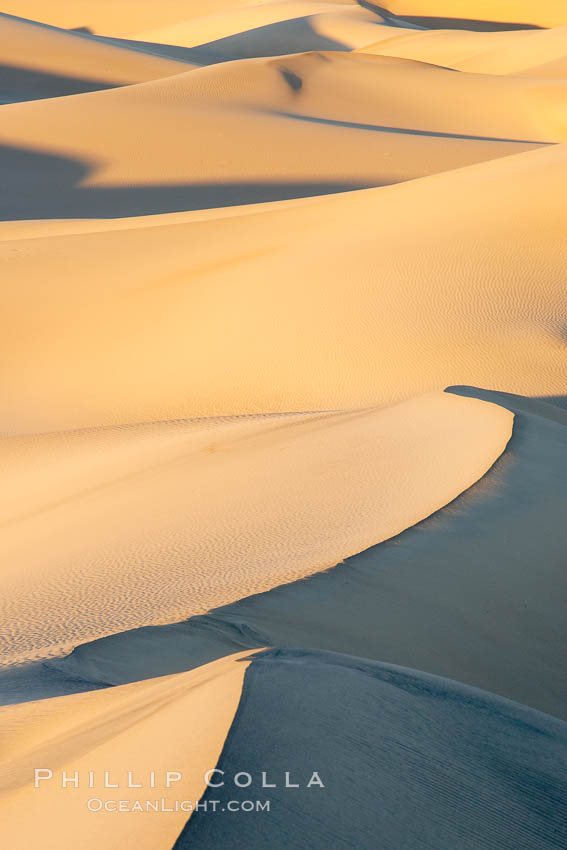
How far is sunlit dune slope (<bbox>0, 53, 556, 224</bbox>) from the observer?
12742mm

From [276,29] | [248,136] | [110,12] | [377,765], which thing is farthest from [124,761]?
[110,12]

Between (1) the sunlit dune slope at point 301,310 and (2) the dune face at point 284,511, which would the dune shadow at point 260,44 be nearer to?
(2) the dune face at point 284,511

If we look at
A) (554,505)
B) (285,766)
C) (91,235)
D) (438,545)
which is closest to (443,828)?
(285,766)

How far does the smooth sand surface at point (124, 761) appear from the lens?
158cm

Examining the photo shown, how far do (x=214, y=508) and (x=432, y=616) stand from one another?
45.9 inches

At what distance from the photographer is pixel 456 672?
101 inches

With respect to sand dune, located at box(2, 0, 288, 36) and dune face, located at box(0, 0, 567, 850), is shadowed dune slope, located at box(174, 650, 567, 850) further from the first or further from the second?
sand dune, located at box(2, 0, 288, 36)

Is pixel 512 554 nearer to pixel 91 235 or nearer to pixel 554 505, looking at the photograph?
pixel 554 505

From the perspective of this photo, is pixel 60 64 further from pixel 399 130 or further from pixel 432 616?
pixel 432 616

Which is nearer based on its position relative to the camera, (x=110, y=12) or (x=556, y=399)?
(x=556, y=399)

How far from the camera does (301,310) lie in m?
6.86

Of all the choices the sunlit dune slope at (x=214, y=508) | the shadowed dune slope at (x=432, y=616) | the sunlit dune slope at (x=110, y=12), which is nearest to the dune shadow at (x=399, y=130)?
the sunlit dune slope at (x=214, y=508)

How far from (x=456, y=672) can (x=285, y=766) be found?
993 millimetres

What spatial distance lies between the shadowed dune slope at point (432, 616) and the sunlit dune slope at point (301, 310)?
273 cm
